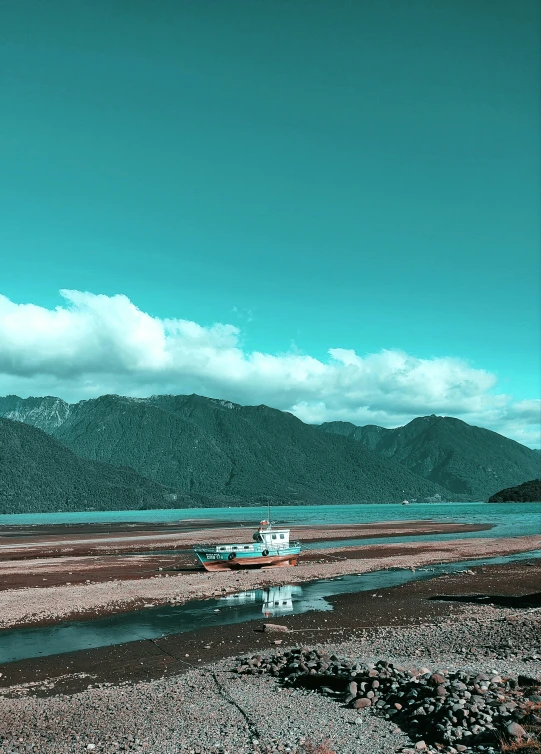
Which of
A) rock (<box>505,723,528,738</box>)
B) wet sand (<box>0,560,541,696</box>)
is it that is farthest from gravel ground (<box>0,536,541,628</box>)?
rock (<box>505,723,528,738</box>)

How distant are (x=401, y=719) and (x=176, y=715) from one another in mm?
5344

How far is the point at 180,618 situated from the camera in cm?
2812

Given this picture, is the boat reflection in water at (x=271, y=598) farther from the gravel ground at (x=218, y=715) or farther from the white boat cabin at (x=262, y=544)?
the gravel ground at (x=218, y=715)

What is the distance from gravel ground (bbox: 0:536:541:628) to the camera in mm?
30266

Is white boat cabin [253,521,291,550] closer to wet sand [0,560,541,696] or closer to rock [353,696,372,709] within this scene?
wet sand [0,560,541,696]

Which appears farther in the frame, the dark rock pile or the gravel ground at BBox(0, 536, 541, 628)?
the gravel ground at BBox(0, 536, 541, 628)

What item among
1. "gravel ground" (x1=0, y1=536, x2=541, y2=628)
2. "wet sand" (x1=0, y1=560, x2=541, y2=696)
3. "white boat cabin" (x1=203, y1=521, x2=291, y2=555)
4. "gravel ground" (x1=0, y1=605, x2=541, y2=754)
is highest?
"white boat cabin" (x1=203, y1=521, x2=291, y2=555)

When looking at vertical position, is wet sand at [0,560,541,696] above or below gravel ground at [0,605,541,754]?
below

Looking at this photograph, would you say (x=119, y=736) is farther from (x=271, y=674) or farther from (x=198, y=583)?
(x=198, y=583)

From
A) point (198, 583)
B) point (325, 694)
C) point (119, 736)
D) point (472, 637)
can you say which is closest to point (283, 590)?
point (198, 583)

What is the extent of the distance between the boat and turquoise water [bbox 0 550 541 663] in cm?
716

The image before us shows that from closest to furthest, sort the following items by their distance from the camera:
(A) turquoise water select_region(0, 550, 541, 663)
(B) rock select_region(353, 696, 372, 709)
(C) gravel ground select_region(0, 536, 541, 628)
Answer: (B) rock select_region(353, 696, 372, 709), (A) turquoise water select_region(0, 550, 541, 663), (C) gravel ground select_region(0, 536, 541, 628)

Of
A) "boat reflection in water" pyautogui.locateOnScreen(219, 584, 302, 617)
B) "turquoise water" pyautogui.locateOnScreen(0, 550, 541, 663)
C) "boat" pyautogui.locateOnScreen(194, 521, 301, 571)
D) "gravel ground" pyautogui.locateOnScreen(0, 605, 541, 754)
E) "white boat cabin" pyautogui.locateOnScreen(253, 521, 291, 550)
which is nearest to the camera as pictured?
"gravel ground" pyautogui.locateOnScreen(0, 605, 541, 754)

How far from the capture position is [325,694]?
51.5 ft
